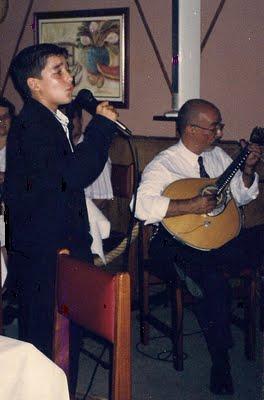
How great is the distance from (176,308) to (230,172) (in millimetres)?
804

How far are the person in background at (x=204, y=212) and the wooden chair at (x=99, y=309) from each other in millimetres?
→ 1505

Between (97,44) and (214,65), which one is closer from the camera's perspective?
(214,65)

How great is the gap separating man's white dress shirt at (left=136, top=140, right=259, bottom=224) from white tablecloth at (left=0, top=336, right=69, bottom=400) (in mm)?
2036

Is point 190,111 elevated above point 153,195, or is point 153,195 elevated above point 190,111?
point 190,111

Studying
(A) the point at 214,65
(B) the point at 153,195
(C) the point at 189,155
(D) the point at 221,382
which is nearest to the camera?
(D) the point at 221,382

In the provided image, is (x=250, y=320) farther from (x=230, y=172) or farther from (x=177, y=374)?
(x=230, y=172)

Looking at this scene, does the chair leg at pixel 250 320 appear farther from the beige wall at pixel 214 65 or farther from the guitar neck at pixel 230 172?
the beige wall at pixel 214 65

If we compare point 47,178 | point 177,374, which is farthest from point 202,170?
point 47,178

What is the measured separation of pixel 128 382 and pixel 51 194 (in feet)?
3.22

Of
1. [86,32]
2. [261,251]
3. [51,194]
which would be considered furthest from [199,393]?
[86,32]

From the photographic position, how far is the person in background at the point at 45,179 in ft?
7.98

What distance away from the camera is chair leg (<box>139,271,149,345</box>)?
151 inches

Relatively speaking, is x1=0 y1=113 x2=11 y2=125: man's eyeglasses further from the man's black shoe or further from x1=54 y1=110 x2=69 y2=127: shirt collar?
the man's black shoe

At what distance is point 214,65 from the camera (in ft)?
15.9
